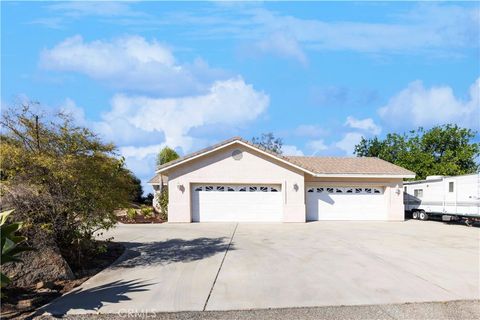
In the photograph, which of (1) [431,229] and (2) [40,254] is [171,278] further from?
(1) [431,229]

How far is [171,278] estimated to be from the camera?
9391 millimetres

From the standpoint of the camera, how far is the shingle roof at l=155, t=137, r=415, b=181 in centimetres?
2281

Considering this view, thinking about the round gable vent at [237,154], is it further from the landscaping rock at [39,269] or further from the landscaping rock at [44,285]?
the landscaping rock at [44,285]

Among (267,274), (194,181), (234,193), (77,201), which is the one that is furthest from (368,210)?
(77,201)

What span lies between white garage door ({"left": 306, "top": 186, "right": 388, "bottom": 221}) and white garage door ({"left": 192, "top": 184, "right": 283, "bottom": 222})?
88.0 inches

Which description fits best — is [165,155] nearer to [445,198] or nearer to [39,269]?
[445,198]

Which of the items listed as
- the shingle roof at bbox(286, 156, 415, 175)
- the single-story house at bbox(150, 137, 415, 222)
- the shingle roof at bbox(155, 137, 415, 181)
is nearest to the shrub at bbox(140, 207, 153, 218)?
the single-story house at bbox(150, 137, 415, 222)

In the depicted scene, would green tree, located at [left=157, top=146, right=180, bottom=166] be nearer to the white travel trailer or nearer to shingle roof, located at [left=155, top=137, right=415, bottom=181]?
shingle roof, located at [left=155, top=137, right=415, bottom=181]

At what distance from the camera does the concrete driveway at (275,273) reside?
7.82 metres

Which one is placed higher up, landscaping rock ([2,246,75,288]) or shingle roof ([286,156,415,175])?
shingle roof ([286,156,415,175])

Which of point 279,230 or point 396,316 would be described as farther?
point 279,230

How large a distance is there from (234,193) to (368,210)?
755 cm

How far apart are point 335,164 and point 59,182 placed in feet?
61.2

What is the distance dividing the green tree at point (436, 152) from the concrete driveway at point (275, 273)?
19407 millimetres
